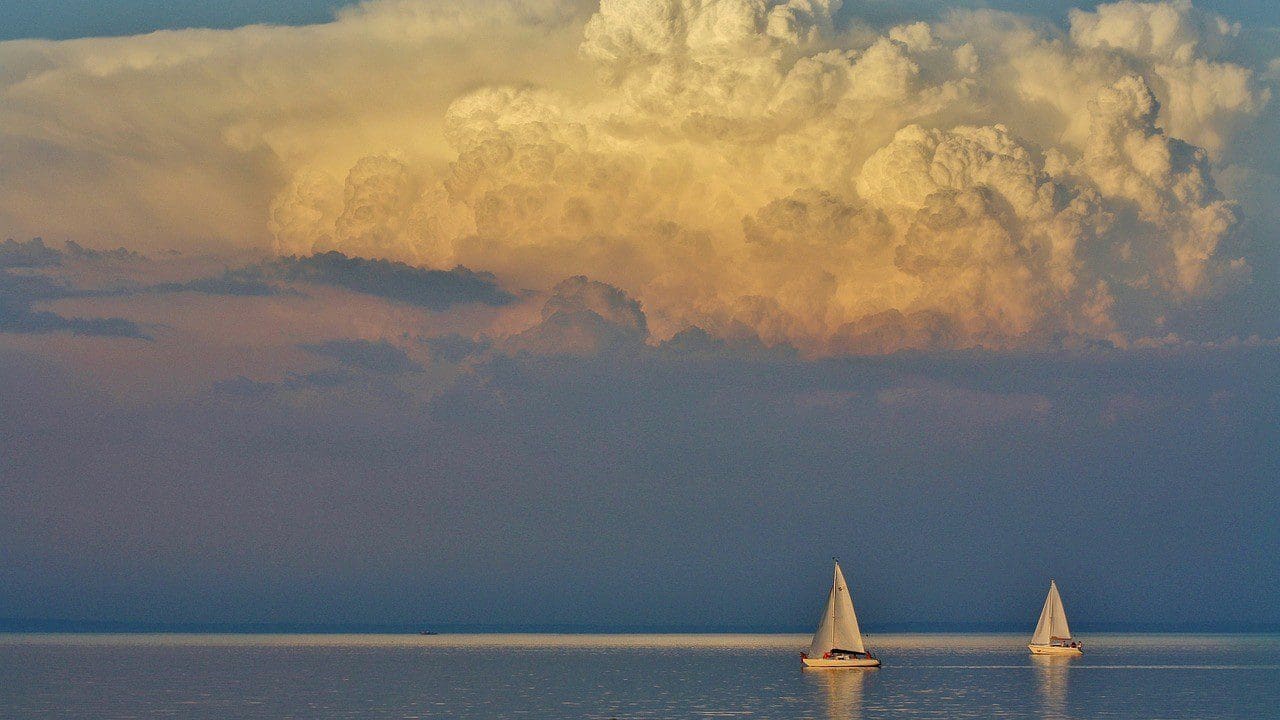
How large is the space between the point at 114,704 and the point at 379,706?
84.3 ft

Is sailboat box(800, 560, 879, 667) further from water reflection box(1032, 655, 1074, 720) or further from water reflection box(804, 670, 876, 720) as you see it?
water reflection box(1032, 655, 1074, 720)

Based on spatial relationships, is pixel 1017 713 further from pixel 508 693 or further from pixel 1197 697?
pixel 508 693

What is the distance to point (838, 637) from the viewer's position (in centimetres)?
18312

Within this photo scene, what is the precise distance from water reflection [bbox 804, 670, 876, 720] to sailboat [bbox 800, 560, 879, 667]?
2.17 metres

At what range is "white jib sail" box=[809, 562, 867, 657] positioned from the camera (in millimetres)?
176625

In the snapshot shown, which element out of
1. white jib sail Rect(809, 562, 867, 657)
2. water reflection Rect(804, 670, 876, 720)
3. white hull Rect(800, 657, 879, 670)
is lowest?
water reflection Rect(804, 670, 876, 720)

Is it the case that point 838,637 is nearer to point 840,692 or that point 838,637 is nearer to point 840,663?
point 840,663

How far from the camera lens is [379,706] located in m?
134

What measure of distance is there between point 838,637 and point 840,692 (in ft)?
87.2

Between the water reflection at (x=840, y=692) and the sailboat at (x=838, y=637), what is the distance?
2175 millimetres

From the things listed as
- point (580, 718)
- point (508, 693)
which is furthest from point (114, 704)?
point (580, 718)

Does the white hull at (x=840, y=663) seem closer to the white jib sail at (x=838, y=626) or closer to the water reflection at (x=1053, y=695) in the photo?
the white jib sail at (x=838, y=626)

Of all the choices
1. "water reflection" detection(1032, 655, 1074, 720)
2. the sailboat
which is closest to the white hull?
the sailboat

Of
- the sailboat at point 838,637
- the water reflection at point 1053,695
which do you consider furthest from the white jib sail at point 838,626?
the water reflection at point 1053,695
